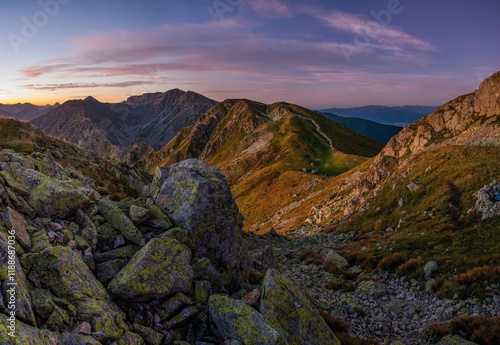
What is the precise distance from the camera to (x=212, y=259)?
1599cm

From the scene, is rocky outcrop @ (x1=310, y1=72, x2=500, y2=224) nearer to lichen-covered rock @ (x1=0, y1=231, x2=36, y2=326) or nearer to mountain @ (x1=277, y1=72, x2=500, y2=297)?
mountain @ (x1=277, y1=72, x2=500, y2=297)

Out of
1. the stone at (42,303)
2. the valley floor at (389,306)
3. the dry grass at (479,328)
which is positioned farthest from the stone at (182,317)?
the dry grass at (479,328)

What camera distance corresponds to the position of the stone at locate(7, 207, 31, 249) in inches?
436

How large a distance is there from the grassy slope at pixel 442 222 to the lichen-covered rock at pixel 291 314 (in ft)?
40.1

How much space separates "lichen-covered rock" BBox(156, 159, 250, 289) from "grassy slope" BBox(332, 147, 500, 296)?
15187mm

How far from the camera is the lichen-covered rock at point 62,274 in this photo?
1044cm

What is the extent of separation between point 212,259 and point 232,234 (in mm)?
1952

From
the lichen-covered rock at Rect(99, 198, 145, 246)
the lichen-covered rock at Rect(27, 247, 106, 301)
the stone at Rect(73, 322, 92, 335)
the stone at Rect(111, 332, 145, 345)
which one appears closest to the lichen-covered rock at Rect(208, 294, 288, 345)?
the stone at Rect(111, 332, 145, 345)

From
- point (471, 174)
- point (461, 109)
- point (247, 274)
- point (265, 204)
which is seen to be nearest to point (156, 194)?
point (247, 274)

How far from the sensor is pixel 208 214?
16.4 m

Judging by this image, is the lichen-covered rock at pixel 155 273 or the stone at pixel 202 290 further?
the stone at pixel 202 290

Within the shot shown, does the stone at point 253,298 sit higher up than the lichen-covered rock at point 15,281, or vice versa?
the lichen-covered rock at point 15,281

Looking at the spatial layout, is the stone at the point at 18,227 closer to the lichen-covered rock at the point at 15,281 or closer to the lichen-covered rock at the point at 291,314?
the lichen-covered rock at the point at 15,281

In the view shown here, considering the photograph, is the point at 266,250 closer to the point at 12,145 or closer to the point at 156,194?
the point at 156,194
